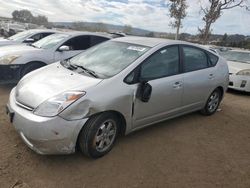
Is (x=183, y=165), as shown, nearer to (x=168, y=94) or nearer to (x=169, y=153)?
(x=169, y=153)

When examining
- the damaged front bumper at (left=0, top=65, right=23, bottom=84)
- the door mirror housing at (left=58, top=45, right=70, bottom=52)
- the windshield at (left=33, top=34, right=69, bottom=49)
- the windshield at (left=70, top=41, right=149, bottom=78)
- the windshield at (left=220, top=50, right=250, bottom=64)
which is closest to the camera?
the windshield at (left=70, top=41, right=149, bottom=78)

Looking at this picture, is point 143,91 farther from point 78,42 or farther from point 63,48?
point 78,42

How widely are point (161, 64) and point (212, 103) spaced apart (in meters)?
1.99

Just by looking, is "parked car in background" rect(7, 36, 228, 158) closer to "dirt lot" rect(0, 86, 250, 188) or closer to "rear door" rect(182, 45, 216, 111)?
"rear door" rect(182, 45, 216, 111)

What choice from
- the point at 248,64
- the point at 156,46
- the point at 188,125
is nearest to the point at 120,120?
the point at 156,46

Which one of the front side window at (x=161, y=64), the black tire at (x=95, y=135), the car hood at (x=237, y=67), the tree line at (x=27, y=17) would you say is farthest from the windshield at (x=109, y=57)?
the tree line at (x=27, y=17)

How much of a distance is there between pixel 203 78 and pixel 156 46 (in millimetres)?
1309

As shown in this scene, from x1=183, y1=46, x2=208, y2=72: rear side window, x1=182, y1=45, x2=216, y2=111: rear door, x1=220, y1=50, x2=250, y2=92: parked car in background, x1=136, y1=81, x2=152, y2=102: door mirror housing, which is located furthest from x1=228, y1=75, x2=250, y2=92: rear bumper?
x1=136, y1=81, x2=152, y2=102: door mirror housing

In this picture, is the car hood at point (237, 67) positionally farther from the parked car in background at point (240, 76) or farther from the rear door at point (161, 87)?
the rear door at point (161, 87)

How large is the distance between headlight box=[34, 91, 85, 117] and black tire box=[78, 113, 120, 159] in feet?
1.10

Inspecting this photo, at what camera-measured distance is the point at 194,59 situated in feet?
15.5

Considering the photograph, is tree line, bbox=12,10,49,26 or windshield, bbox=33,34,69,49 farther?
tree line, bbox=12,10,49,26

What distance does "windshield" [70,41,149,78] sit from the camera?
3672 mm

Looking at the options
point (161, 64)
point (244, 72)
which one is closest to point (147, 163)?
point (161, 64)
